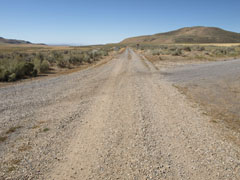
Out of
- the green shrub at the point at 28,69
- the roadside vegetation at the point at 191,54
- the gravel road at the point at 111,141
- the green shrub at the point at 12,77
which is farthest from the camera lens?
the roadside vegetation at the point at 191,54

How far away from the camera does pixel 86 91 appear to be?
8.70 m

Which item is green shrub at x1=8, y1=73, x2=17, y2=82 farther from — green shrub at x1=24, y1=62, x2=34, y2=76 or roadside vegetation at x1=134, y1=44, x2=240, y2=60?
roadside vegetation at x1=134, y1=44, x2=240, y2=60

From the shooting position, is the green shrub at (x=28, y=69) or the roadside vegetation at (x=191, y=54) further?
the roadside vegetation at (x=191, y=54)

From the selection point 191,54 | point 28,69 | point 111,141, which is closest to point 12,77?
point 28,69

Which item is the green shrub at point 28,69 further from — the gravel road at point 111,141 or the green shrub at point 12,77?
the gravel road at point 111,141

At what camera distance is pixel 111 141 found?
13.9ft

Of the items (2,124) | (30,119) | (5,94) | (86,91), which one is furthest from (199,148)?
(5,94)

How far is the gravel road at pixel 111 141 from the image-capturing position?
326 cm

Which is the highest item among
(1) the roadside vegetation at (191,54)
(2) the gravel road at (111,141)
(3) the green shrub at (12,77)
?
(1) the roadside vegetation at (191,54)

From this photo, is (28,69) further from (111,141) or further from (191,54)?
(191,54)

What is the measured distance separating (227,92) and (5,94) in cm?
1122

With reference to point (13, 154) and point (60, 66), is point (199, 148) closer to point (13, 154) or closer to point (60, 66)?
point (13, 154)

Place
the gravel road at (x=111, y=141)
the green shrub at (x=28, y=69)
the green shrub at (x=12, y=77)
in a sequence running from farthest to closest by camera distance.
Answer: the green shrub at (x=28, y=69), the green shrub at (x=12, y=77), the gravel road at (x=111, y=141)

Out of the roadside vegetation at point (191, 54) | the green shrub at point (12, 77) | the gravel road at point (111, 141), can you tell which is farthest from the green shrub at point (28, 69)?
the roadside vegetation at point (191, 54)
